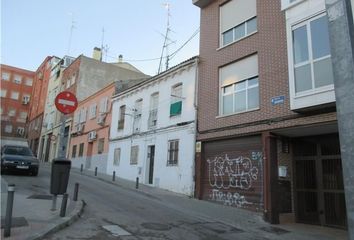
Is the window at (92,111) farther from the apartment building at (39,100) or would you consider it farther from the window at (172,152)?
the apartment building at (39,100)

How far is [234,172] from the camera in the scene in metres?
14.5

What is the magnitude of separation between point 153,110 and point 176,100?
2647mm

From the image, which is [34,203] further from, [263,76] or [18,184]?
[263,76]

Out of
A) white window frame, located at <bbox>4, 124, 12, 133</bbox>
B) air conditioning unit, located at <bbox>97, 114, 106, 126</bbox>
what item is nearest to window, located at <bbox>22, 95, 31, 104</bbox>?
white window frame, located at <bbox>4, 124, 12, 133</bbox>

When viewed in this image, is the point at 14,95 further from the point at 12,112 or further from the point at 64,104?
the point at 64,104

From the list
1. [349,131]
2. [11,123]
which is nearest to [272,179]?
[349,131]

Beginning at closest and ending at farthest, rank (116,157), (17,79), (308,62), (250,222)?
(250,222) → (308,62) → (116,157) → (17,79)

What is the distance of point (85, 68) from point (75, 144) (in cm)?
814

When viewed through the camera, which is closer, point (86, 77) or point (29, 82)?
point (86, 77)

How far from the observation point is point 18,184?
1507 cm

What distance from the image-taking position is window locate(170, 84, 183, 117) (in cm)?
1859

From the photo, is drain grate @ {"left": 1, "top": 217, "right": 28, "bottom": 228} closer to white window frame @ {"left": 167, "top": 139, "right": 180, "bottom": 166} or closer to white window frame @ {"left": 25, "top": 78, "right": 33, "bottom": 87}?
white window frame @ {"left": 167, "top": 139, "right": 180, "bottom": 166}

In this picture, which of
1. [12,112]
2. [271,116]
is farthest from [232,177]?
[12,112]

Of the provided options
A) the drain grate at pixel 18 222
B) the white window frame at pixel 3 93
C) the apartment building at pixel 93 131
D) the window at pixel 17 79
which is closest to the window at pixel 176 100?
the apartment building at pixel 93 131
